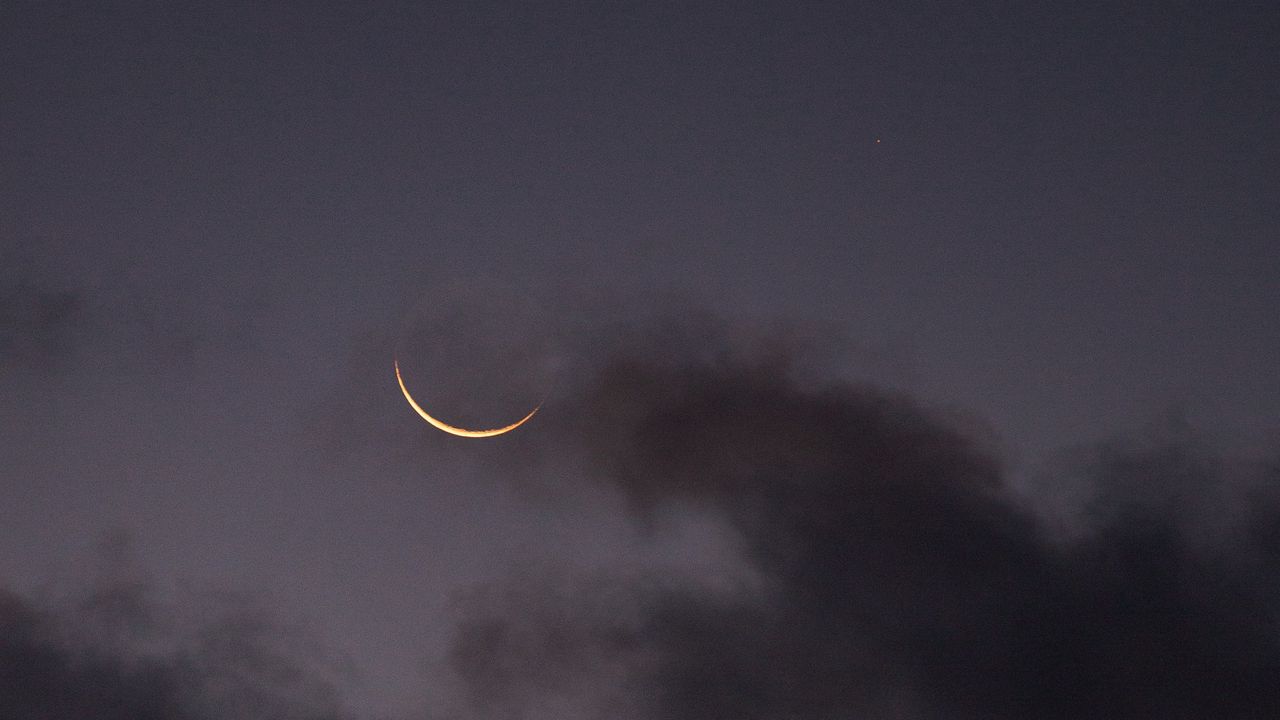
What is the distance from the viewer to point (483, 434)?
102 metres

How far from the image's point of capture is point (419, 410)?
9562 cm

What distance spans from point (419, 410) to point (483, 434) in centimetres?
993
